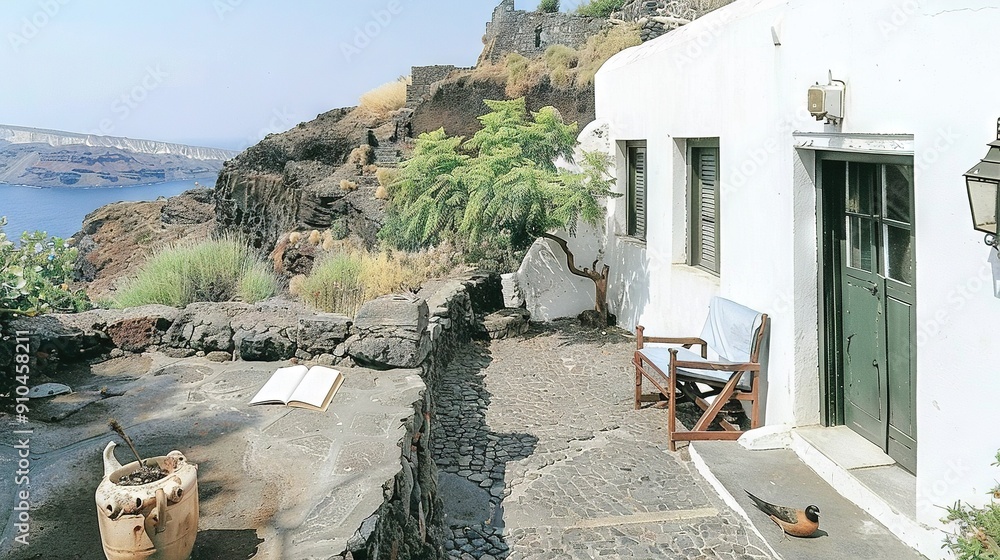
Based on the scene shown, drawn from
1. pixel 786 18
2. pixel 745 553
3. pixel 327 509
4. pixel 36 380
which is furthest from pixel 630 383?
pixel 36 380

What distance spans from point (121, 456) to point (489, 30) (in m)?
24.6

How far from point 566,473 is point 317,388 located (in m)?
1.97

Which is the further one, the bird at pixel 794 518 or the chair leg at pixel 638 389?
the chair leg at pixel 638 389

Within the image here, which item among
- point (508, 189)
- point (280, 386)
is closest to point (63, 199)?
point (508, 189)

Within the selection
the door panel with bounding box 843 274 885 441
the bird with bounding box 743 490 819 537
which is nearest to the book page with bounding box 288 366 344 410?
the bird with bounding box 743 490 819 537

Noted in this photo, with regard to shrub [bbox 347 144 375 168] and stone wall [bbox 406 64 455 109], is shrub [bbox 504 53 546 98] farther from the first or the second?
shrub [bbox 347 144 375 168]

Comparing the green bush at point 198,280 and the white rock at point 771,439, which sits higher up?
the green bush at point 198,280

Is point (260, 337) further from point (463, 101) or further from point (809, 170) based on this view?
point (463, 101)

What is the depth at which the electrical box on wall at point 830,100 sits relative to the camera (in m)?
4.56

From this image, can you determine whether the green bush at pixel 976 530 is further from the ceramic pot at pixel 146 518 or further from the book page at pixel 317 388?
the book page at pixel 317 388

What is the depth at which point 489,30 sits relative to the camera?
26.6 metres

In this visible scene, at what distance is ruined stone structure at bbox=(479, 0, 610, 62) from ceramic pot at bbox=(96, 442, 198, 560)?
22.3 metres

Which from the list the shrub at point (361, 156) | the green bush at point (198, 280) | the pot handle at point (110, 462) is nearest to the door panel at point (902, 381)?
the pot handle at point (110, 462)

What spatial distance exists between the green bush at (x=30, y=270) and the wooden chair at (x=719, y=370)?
484cm
